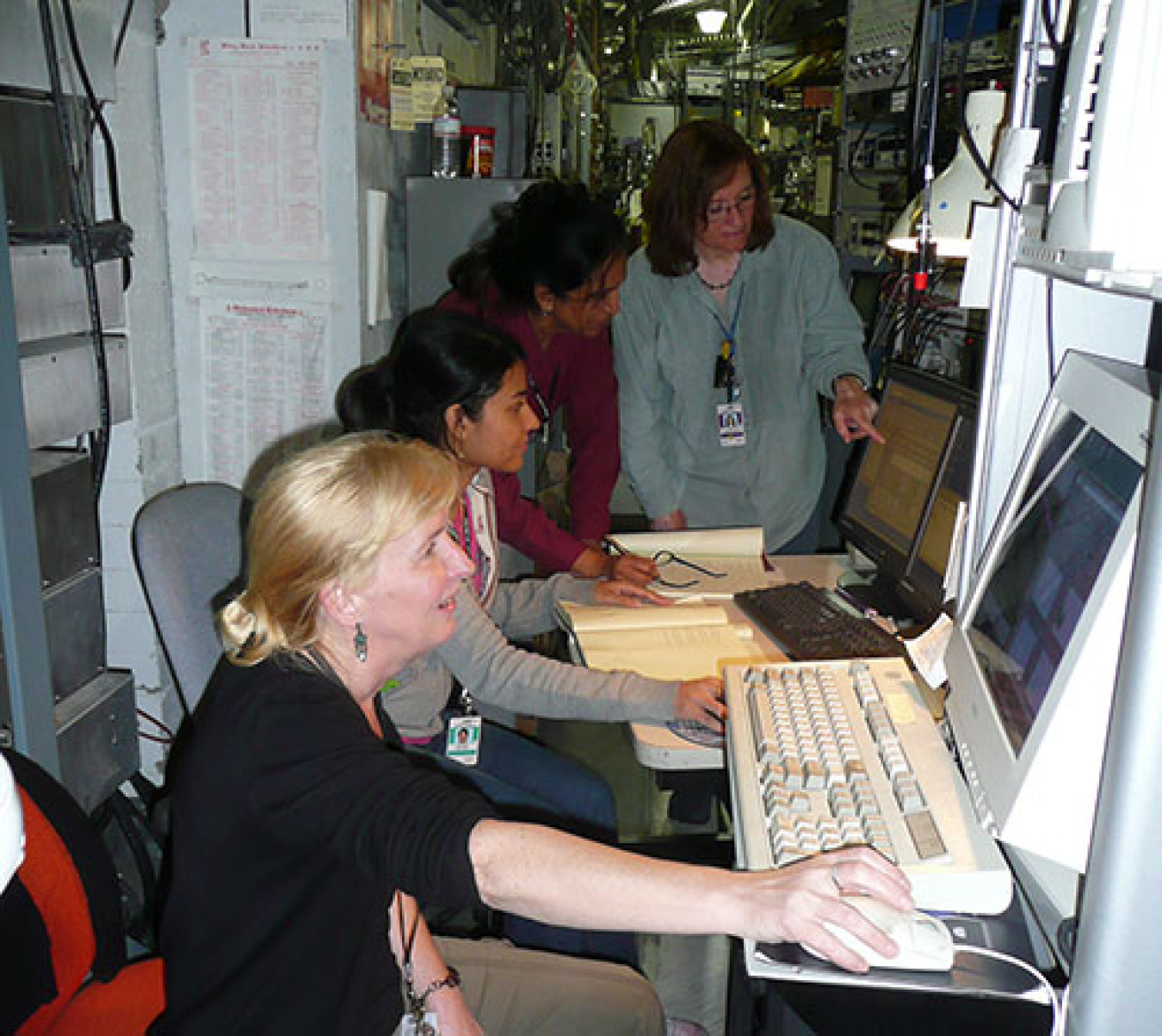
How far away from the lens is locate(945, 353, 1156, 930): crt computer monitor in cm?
84

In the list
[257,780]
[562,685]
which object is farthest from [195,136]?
[257,780]

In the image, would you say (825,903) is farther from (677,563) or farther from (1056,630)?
(677,563)

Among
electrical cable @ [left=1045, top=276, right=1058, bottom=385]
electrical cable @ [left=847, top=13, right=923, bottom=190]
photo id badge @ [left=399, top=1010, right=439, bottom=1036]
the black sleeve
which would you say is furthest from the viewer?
electrical cable @ [left=847, top=13, right=923, bottom=190]

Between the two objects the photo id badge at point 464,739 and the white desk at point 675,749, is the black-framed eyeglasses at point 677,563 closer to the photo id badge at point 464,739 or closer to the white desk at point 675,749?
the white desk at point 675,749

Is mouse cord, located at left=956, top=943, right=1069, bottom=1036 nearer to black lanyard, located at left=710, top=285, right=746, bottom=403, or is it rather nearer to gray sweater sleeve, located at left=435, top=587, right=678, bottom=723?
gray sweater sleeve, located at left=435, top=587, right=678, bottom=723

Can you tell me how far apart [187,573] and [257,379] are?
39.1 inches

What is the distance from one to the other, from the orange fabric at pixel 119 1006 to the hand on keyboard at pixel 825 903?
873mm

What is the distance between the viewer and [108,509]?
2.32m

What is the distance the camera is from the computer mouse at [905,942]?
0.90 m

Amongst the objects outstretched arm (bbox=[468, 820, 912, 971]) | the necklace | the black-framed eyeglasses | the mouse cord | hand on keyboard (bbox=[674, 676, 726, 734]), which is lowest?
the black-framed eyeglasses

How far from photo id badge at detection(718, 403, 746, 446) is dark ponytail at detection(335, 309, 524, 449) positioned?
73 centimetres

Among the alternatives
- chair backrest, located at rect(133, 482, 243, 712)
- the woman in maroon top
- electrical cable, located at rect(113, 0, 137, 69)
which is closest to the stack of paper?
the woman in maroon top

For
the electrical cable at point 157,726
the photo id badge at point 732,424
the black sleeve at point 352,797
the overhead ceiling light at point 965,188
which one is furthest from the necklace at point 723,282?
the black sleeve at point 352,797

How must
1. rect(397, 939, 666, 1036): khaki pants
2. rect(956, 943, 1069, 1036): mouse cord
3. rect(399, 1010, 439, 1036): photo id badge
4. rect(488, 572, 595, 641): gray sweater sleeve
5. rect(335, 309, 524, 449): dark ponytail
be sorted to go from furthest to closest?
rect(488, 572, 595, 641): gray sweater sleeve
rect(335, 309, 524, 449): dark ponytail
rect(397, 939, 666, 1036): khaki pants
rect(399, 1010, 439, 1036): photo id badge
rect(956, 943, 1069, 1036): mouse cord
